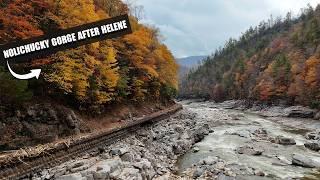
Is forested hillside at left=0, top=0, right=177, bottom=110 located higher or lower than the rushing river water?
higher

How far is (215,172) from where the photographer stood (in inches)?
1251

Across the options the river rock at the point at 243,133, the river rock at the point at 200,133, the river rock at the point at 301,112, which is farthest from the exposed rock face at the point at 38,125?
the river rock at the point at 301,112

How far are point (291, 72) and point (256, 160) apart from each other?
76.8m

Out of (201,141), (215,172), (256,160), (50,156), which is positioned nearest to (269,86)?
(201,141)

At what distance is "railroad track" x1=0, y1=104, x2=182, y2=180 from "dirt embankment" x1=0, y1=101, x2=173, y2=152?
1.76 metres

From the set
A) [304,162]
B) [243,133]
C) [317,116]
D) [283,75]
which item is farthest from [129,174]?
[283,75]

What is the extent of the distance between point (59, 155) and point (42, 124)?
3.90m

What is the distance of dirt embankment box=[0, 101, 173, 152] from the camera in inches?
1142

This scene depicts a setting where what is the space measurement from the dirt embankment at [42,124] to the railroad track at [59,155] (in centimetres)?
176

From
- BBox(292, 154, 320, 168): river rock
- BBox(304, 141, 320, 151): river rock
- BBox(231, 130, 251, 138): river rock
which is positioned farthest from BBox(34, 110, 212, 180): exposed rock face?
BBox(304, 141, 320, 151): river rock

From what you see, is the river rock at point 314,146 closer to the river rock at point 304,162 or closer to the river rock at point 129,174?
the river rock at point 304,162

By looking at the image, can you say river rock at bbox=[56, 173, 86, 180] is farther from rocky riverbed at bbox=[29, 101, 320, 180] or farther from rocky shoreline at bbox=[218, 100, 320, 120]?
rocky shoreline at bbox=[218, 100, 320, 120]

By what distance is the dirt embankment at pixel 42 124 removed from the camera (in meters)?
29.0

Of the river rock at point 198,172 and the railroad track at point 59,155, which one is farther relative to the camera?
the river rock at point 198,172
